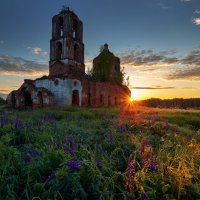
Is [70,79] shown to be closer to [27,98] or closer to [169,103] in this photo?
[27,98]

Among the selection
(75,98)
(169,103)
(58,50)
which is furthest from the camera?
(169,103)

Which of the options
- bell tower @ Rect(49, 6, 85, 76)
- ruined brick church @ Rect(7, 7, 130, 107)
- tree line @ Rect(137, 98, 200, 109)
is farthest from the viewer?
tree line @ Rect(137, 98, 200, 109)

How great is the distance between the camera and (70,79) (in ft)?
107

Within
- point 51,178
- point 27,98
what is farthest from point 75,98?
point 51,178

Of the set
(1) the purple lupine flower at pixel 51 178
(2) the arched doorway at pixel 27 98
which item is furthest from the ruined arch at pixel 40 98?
(1) the purple lupine flower at pixel 51 178

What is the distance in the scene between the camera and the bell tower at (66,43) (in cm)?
4071

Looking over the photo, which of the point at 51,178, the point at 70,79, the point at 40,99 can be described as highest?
the point at 70,79

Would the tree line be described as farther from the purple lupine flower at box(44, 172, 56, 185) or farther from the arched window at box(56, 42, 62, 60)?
the purple lupine flower at box(44, 172, 56, 185)

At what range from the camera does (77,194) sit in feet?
8.61

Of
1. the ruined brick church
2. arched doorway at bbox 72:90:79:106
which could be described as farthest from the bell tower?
arched doorway at bbox 72:90:79:106

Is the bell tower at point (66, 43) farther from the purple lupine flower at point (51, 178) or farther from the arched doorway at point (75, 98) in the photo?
the purple lupine flower at point (51, 178)

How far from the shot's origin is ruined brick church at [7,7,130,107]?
32344mm

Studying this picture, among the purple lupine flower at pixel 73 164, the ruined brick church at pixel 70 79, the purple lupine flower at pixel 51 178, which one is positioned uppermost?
the ruined brick church at pixel 70 79

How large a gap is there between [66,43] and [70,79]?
11896 millimetres
